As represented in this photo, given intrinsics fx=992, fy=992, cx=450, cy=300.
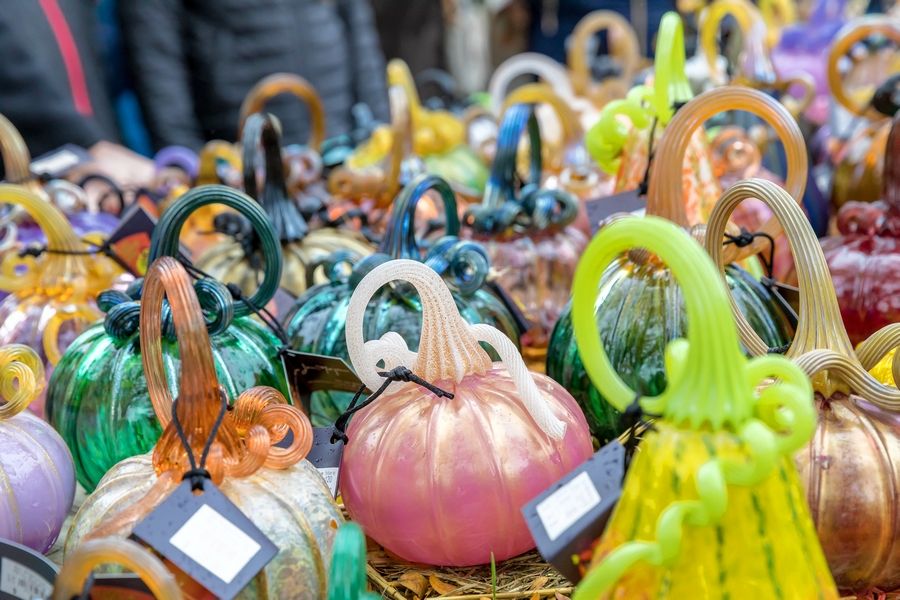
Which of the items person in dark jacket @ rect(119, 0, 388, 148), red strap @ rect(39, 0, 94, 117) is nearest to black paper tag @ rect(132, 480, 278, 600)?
red strap @ rect(39, 0, 94, 117)

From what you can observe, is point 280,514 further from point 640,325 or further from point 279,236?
point 279,236

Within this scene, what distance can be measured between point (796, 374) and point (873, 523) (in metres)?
0.32

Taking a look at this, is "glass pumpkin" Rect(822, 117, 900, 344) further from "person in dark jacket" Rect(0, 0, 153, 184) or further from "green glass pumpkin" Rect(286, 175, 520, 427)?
"person in dark jacket" Rect(0, 0, 153, 184)

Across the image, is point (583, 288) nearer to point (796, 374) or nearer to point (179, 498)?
point (796, 374)

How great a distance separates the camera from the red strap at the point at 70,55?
11.0ft

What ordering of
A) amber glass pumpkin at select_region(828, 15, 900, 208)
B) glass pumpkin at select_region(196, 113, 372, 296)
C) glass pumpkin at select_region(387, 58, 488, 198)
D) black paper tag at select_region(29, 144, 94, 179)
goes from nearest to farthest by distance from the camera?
glass pumpkin at select_region(196, 113, 372, 296) < amber glass pumpkin at select_region(828, 15, 900, 208) < black paper tag at select_region(29, 144, 94, 179) < glass pumpkin at select_region(387, 58, 488, 198)

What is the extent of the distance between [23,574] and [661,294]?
34.2 inches

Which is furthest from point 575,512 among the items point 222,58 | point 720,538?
point 222,58

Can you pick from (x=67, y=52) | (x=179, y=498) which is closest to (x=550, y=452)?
(x=179, y=498)

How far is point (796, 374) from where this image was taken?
0.88 meters

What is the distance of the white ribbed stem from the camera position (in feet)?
3.95

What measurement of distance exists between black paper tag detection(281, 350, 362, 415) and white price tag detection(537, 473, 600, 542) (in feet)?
1.48

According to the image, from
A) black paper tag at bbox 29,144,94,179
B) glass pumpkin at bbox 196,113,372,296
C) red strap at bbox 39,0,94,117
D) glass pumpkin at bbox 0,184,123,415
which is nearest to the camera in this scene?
glass pumpkin at bbox 0,184,123,415

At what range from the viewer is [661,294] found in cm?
138
